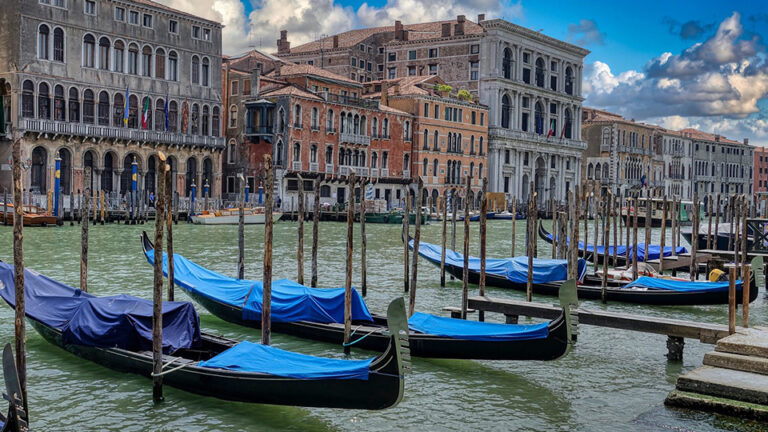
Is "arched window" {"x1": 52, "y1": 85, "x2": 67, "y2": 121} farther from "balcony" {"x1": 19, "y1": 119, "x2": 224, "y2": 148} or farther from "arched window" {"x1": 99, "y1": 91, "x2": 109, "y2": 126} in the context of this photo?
"arched window" {"x1": 99, "y1": 91, "x2": 109, "y2": 126}

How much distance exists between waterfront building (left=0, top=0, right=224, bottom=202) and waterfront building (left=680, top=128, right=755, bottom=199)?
4051 cm

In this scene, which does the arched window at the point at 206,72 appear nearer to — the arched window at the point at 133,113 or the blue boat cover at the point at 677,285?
the arched window at the point at 133,113

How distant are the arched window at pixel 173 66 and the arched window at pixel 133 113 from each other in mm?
1730

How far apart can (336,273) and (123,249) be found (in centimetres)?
555

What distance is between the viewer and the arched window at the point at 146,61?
29781 millimetres

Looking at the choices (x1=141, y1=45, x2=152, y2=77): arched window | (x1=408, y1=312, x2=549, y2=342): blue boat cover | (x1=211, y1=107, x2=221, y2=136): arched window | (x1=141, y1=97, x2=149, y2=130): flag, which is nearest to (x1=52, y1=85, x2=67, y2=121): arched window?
(x1=141, y1=97, x2=149, y2=130): flag

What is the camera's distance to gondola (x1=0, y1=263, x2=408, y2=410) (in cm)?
575

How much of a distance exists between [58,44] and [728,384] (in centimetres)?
2539

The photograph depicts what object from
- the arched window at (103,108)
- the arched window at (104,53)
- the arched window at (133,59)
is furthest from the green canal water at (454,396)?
A: the arched window at (133,59)

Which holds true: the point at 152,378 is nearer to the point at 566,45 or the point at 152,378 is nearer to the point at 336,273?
the point at 336,273

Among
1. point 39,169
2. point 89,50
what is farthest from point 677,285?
point 89,50

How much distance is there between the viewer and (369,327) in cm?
849

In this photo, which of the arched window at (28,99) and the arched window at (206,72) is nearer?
the arched window at (28,99)

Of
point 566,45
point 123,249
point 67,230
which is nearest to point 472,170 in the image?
point 566,45
